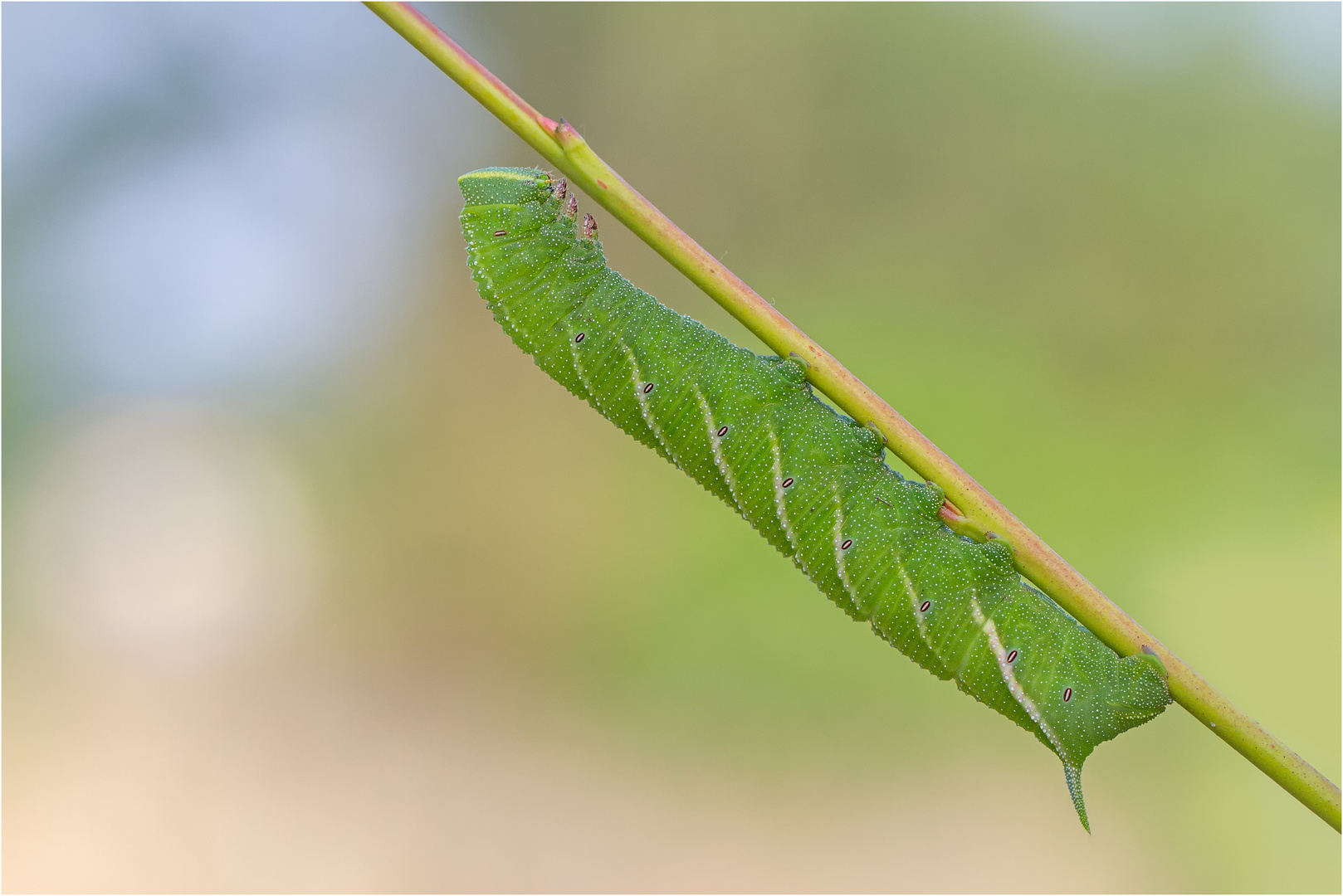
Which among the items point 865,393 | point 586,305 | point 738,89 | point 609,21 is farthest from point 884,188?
point 865,393

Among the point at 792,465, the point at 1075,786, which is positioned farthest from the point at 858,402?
the point at 1075,786

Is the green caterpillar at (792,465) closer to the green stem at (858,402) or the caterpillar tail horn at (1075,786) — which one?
the caterpillar tail horn at (1075,786)

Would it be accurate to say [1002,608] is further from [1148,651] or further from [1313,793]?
[1313,793]

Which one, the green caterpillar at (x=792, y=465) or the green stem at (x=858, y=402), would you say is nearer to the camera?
A: the green stem at (x=858, y=402)

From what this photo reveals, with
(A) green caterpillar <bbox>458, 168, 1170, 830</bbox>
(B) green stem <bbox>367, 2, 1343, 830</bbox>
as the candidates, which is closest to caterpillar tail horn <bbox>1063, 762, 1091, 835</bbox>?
(A) green caterpillar <bbox>458, 168, 1170, 830</bbox>

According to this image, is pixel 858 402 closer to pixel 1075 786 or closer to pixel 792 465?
pixel 792 465

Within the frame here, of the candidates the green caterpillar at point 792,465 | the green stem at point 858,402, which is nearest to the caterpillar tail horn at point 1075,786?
the green caterpillar at point 792,465
